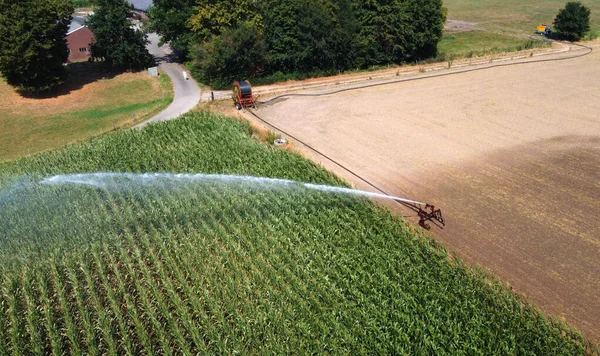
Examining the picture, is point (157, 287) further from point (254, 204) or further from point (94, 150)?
point (94, 150)

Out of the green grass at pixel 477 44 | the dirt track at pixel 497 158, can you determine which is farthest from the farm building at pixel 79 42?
the green grass at pixel 477 44

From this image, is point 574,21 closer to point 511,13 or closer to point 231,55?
point 511,13

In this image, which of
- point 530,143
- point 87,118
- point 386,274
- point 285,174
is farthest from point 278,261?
point 87,118

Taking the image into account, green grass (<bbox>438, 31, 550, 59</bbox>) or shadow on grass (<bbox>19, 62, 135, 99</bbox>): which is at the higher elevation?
shadow on grass (<bbox>19, 62, 135, 99</bbox>)

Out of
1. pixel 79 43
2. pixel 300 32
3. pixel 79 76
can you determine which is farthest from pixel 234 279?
pixel 79 43

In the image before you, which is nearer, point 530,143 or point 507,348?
point 507,348

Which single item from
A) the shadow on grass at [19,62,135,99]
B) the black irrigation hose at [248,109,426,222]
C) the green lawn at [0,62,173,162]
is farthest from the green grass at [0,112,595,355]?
the shadow on grass at [19,62,135,99]

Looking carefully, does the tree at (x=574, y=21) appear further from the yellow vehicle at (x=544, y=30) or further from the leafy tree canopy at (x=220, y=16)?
the leafy tree canopy at (x=220, y=16)

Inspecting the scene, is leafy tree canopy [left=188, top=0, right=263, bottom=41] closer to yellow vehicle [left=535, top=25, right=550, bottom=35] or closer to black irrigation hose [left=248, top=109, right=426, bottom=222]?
black irrigation hose [left=248, top=109, right=426, bottom=222]
